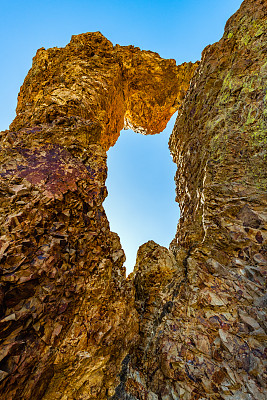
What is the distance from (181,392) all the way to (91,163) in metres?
9.62

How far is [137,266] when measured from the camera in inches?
403

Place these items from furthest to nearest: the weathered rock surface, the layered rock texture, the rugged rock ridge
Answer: the weathered rock surface < the layered rock texture < the rugged rock ridge

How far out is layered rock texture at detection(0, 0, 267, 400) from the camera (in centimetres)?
503

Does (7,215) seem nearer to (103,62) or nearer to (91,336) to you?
(91,336)

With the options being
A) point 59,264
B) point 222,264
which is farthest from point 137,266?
point 59,264

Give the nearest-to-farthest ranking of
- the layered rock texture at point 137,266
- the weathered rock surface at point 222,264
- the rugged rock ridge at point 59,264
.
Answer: the rugged rock ridge at point 59,264 < the layered rock texture at point 137,266 < the weathered rock surface at point 222,264

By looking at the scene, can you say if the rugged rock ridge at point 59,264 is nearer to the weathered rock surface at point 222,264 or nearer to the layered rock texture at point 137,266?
the layered rock texture at point 137,266

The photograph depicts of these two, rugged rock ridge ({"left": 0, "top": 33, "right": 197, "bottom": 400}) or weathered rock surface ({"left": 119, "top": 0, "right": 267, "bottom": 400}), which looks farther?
weathered rock surface ({"left": 119, "top": 0, "right": 267, "bottom": 400})

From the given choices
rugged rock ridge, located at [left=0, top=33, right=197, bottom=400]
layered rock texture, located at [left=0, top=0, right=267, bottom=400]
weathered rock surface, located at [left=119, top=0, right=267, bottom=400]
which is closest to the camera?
rugged rock ridge, located at [left=0, top=33, right=197, bottom=400]

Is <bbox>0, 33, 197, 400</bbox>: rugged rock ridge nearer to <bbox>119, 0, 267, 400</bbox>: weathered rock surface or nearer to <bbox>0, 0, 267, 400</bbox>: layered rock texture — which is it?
<bbox>0, 0, 267, 400</bbox>: layered rock texture

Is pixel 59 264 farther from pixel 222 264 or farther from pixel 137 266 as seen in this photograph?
pixel 222 264

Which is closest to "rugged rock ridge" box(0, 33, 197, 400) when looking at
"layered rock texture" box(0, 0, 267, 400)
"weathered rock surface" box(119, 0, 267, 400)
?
"layered rock texture" box(0, 0, 267, 400)

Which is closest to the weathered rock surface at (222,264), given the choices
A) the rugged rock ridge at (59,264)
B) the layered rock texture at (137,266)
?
the layered rock texture at (137,266)

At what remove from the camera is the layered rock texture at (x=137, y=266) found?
16.5 ft
